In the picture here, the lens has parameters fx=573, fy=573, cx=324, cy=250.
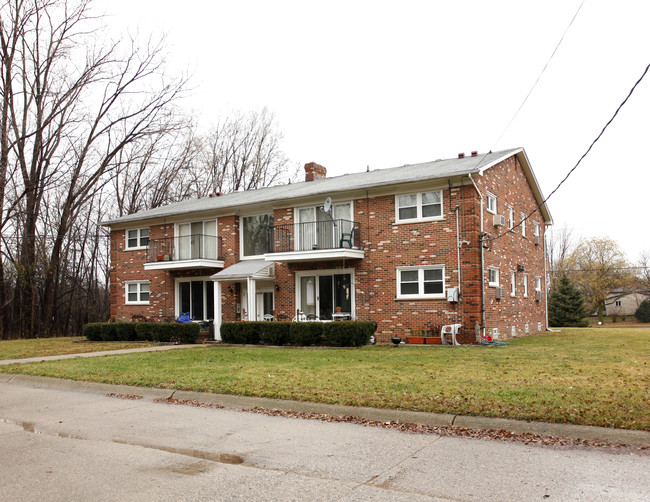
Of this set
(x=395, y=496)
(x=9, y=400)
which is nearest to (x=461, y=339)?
(x=9, y=400)

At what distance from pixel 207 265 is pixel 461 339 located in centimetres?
1077

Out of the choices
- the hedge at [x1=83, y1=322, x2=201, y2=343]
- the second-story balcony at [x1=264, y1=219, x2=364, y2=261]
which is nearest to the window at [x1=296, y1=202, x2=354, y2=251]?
the second-story balcony at [x1=264, y1=219, x2=364, y2=261]

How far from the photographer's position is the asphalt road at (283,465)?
4.64 metres

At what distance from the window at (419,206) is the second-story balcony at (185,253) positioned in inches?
328

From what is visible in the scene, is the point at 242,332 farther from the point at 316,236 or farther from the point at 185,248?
the point at 185,248

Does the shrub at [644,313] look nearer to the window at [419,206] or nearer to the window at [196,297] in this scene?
the window at [419,206]

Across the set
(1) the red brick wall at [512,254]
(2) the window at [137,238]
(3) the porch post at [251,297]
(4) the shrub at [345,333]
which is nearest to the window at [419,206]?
(1) the red brick wall at [512,254]

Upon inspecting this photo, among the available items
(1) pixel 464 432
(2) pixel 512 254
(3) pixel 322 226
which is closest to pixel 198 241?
(3) pixel 322 226

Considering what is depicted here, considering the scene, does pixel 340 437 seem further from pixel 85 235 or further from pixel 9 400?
pixel 85 235

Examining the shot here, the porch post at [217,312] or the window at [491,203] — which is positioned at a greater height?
the window at [491,203]

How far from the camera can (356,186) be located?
19641 mm

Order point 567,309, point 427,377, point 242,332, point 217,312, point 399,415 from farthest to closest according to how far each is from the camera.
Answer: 1. point 567,309
2. point 217,312
3. point 242,332
4. point 427,377
5. point 399,415

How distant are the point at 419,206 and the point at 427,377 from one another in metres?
10.2

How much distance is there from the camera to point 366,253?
19.9m
